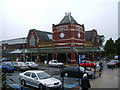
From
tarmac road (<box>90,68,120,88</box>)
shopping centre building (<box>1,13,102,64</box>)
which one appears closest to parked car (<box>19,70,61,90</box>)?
tarmac road (<box>90,68,120,88</box>)

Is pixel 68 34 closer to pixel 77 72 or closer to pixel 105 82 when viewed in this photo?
pixel 77 72

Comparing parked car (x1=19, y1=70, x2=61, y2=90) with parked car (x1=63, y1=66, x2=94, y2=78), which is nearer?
parked car (x1=19, y1=70, x2=61, y2=90)

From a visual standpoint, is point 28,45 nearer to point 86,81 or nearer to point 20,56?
point 20,56

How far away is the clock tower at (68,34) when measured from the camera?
36.2m

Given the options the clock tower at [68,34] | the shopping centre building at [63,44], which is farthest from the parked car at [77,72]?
the clock tower at [68,34]

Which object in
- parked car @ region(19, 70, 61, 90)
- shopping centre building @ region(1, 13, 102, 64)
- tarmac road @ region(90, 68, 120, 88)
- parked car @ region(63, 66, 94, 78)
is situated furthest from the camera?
shopping centre building @ region(1, 13, 102, 64)

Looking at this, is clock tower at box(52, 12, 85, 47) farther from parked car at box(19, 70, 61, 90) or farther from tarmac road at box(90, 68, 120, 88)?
parked car at box(19, 70, 61, 90)

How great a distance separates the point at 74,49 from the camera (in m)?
34.9

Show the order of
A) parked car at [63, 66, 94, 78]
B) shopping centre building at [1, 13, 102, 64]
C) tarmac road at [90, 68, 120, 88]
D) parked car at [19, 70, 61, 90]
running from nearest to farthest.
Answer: parked car at [19, 70, 61, 90] → tarmac road at [90, 68, 120, 88] → parked car at [63, 66, 94, 78] → shopping centre building at [1, 13, 102, 64]

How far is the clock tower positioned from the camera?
36.2 m

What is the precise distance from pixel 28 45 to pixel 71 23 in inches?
718

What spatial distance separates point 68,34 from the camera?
120 feet

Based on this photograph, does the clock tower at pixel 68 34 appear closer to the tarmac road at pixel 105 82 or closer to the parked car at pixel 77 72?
the parked car at pixel 77 72

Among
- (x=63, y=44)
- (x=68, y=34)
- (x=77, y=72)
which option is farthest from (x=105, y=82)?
(x=63, y=44)
